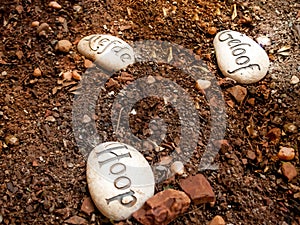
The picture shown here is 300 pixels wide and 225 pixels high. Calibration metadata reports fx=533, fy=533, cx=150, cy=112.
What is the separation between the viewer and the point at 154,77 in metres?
1.56

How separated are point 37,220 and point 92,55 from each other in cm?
51

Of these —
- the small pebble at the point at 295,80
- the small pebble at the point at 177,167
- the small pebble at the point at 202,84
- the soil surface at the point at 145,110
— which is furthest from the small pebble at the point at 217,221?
the small pebble at the point at 295,80

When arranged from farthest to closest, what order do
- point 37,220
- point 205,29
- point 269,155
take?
1. point 205,29
2. point 269,155
3. point 37,220

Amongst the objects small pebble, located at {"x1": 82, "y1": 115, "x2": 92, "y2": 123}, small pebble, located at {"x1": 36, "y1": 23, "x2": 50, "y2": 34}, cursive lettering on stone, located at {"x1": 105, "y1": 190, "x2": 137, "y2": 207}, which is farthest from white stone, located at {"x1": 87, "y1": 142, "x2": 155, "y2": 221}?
small pebble, located at {"x1": 36, "y1": 23, "x2": 50, "y2": 34}

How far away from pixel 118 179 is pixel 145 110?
247mm

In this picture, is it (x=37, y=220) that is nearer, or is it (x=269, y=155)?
(x=37, y=220)

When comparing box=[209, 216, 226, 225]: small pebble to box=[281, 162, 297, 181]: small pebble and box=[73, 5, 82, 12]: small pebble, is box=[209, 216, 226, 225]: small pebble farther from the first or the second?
box=[73, 5, 82, 12]: small pebble

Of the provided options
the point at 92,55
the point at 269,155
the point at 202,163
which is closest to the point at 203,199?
the point at 202,163

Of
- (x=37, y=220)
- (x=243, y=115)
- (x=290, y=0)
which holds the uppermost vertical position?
(x=290, y=0)

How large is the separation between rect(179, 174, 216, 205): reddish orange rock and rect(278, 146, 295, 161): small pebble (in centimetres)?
23

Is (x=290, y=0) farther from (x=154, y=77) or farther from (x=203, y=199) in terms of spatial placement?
(x=203, y=199)

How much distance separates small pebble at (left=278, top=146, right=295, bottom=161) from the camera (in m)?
1.44

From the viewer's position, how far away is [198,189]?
136 centimetres

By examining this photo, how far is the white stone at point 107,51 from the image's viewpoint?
1.56 meters
